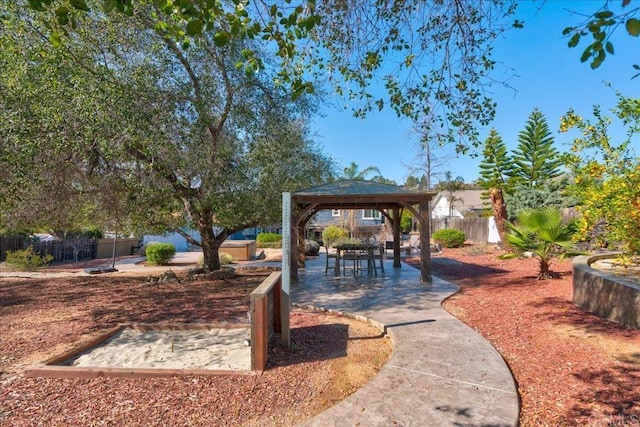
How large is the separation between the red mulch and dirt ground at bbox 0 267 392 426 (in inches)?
55.4

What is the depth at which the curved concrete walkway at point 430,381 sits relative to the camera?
9.14 feet

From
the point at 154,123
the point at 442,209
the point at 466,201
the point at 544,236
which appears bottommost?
the point at 544,236

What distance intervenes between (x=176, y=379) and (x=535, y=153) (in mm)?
35883

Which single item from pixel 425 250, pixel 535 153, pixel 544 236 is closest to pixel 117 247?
pixel 425 250

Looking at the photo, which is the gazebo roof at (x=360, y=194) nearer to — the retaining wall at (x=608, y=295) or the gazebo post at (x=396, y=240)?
the gazebo post at (x=396, y=240)

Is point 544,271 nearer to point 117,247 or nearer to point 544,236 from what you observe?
point 544,236

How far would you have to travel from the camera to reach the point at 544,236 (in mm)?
8242

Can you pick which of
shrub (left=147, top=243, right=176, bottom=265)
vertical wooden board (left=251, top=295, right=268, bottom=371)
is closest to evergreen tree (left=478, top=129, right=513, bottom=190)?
shrub (left=147, top=243, right=176, bottom=265)

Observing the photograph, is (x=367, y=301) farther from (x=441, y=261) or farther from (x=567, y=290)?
(x=441, y=261)

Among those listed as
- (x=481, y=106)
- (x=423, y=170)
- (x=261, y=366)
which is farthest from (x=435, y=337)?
(x=423, y=170)

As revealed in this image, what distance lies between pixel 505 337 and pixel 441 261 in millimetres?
9263

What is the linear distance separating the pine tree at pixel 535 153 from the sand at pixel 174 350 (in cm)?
3292

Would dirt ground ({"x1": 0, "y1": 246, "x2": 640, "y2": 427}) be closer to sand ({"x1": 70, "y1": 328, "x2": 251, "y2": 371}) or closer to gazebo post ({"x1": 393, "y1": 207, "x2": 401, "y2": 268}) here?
sand ({"x1": 70, "y1": 328, "x2": 251, "y2": 371})

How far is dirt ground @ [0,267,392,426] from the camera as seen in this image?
9.70ft
